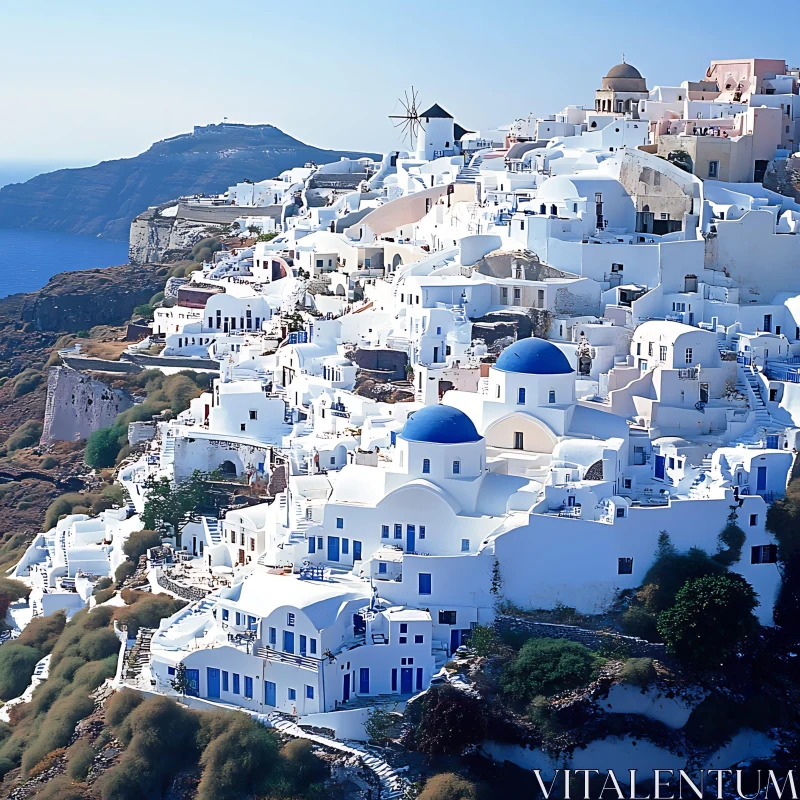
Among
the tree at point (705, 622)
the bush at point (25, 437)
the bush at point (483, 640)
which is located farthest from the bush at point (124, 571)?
the bush at point (25, 437)

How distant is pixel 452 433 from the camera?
3030 cm

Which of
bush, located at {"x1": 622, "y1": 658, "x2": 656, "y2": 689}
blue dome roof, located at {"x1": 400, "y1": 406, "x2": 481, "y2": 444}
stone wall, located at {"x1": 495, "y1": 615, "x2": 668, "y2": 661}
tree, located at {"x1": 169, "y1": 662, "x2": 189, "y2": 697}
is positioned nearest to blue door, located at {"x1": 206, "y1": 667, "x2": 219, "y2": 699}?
tree, located at {"x1": 169, "y1": 662, "x2": 189, "y2": 697}

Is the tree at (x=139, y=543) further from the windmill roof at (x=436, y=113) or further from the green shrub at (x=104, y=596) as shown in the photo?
the windmill roof at (x=436, y=113)

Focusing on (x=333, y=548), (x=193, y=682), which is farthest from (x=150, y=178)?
(x=193, y=682)

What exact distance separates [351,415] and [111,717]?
10.1 metres

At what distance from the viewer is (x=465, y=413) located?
32156mm

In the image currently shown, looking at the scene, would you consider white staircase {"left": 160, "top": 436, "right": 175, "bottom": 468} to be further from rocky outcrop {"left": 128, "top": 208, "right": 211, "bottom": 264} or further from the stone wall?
rocky outcrop {"left": 128, "top": 208, "right": 211, "bottom": 264}

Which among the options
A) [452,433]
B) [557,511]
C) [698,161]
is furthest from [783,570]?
[698,161]

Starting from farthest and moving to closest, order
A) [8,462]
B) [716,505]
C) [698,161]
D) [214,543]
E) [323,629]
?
[8,462] < [698,161] < [214,543] < [716,505] < [323,629]

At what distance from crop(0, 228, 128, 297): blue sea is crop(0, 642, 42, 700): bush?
201 feet

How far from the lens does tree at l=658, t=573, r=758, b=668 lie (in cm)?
2861

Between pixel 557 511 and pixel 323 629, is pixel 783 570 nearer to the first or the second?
pixel 557 511

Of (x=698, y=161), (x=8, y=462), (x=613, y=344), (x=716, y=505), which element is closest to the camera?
(x=716, y=505)

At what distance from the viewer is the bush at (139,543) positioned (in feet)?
117
